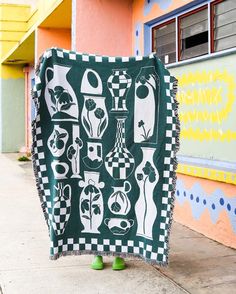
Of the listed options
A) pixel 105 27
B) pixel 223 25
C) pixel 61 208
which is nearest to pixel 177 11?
pixel 223 25

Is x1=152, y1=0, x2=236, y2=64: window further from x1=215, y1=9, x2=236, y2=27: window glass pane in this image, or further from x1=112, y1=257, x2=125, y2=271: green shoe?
x1=112, y1=257, x2=125, y2=271: green shoe

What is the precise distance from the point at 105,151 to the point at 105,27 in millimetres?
4275

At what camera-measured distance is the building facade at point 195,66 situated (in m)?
5.60

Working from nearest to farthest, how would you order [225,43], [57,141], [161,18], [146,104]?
[57,141]
[146,104]
[225,43]
[161,18]

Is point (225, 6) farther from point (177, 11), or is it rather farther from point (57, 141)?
point (57, 141)

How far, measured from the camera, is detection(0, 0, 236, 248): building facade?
5.60 meters

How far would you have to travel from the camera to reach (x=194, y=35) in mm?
6578

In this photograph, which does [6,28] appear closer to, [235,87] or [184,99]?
[184,99]

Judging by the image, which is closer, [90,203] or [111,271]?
[90,203]

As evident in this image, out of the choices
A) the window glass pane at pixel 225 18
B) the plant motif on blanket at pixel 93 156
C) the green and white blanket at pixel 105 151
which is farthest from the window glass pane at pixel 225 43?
the plant motif on blanket at pixel 93 156

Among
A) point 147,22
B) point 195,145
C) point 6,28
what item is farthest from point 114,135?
point 6,28

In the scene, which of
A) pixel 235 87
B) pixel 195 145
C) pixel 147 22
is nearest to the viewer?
pixel 235 87

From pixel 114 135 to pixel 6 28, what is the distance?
14136 mm

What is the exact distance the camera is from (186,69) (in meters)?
6.50
